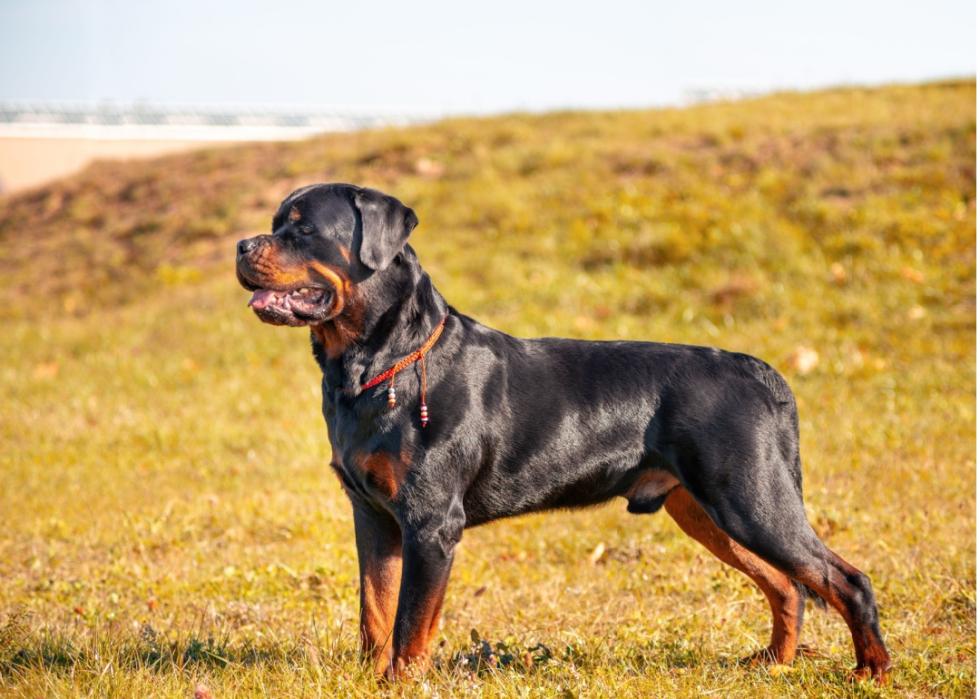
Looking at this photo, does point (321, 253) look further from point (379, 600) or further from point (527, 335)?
point (527, 335)

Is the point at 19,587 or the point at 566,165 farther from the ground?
the point at 566,165

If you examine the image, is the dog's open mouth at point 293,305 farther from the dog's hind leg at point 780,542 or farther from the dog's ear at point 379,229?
the dog's hind leg at point 780,542

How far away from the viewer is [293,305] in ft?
13.4

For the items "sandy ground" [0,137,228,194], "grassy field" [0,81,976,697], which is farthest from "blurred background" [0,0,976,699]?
"sandy ground" [0,137,228,194]

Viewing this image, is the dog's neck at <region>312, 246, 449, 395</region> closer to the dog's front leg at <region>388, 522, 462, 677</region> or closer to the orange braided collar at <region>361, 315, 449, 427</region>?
the orange braided collar at <region>361, 315, 449, 427</region>

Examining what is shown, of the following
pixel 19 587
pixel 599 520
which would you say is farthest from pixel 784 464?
pixel 19 587

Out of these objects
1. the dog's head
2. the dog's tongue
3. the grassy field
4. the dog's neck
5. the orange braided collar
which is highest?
the dog's head

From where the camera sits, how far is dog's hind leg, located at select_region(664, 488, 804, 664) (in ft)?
14.9

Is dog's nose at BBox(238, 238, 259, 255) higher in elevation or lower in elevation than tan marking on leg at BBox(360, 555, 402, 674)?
higher

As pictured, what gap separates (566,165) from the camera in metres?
17.3

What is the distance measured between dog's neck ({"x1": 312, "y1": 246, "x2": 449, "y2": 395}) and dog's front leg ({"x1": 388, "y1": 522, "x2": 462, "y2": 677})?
2.15 ft

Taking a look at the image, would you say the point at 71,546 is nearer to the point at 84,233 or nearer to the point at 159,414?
the point at 159,414

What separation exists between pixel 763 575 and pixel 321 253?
7.78 feet

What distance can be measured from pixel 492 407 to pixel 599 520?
9.89ft
